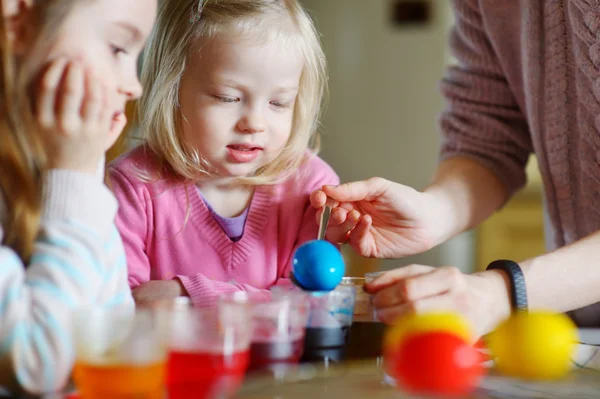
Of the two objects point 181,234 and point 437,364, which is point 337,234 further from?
point 437,364

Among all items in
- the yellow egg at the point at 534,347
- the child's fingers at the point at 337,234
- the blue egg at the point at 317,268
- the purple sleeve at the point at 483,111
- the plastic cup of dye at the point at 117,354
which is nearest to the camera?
the plastic cup of dye at the point at 117,354

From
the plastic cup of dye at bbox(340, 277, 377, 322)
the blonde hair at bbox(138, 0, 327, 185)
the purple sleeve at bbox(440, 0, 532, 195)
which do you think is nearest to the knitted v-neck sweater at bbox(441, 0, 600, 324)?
the purple sleeve at bbox(440, 0, 532, 195)

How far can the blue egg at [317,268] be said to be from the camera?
3.11ft

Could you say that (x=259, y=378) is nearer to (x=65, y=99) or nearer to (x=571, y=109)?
(x=65, y=99)

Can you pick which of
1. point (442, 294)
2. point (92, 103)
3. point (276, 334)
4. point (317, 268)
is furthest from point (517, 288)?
point (92, 103)

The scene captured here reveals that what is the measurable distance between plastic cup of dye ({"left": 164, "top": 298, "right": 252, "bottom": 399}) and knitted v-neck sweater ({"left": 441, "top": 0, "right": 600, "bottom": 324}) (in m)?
0.80

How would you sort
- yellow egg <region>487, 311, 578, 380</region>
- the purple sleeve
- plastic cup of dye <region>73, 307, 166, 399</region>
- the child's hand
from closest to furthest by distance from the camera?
plastic cup of dye <region>73, 307, 166, 399</region> < yellow egg <region>487, 311, 578, 380</region> < the child's hand < the purple sleeve

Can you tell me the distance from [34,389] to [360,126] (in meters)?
3.38

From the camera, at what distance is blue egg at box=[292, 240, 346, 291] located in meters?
0.95

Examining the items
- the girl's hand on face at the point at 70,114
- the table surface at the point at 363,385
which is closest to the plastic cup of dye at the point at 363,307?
the table surface at the point at 363,385

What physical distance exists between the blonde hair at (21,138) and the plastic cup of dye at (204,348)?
0.60ft

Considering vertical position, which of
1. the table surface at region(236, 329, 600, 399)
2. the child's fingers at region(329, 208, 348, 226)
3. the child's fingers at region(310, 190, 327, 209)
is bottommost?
the table surface at region(236, 329, 600, 399)

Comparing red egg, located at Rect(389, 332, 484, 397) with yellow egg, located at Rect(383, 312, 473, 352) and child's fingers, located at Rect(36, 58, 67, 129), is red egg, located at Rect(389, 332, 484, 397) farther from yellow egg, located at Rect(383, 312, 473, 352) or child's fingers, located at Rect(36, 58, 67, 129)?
child's fingers, located at Rect(36, 58, 67, 129)

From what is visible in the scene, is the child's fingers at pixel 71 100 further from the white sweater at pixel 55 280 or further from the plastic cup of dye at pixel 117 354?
the plastic cup of dye at pixel 117 354
